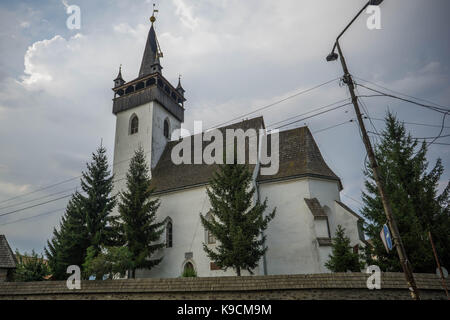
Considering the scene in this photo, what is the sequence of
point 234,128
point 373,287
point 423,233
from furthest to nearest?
point 234,128
point 423,233
point 373,287

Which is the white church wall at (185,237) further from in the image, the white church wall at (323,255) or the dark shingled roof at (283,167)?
the white church wall at (323,255)

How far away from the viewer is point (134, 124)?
28047 mm

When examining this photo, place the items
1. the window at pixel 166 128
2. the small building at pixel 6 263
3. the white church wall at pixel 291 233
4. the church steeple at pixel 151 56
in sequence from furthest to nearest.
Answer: the church steeple at pixel 151 56
the window at pixel 166 128
the small building at pixel 6 263
the white church wall at pixel 291 233

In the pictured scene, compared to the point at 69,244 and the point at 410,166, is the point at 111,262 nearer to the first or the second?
the point at 69,244

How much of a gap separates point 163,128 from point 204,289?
64.2ft

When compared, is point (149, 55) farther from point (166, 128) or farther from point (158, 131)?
point (158, 131)

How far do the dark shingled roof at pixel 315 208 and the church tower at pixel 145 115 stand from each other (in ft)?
44.9

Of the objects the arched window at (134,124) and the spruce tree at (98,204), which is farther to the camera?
the arched window at (134,124)

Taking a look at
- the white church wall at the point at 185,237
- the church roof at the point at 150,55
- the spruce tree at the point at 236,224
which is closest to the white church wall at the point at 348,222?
the spruce tree at the point at 236,224

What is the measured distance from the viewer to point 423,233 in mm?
13945

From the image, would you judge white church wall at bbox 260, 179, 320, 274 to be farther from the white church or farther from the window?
the window

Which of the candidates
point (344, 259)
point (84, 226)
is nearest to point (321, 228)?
point (344, 259)

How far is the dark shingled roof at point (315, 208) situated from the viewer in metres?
17.5
